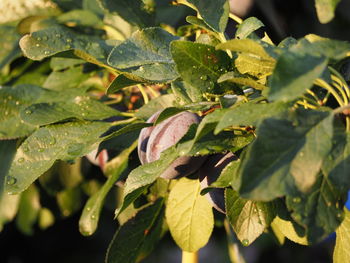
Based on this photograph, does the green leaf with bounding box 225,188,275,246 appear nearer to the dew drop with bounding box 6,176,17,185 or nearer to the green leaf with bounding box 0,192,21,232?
the dew drop with bounding box 6,176,17,185

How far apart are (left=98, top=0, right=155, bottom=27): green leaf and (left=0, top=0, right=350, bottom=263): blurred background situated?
21cm

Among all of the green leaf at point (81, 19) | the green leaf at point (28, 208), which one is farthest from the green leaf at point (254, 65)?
the green leaf at point (28, 208)

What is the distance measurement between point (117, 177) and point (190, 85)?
0.24 metres

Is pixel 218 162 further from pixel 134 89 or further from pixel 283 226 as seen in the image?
pixel 134 89

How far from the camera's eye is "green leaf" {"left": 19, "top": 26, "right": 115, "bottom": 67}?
78 cm

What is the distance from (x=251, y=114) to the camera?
1.77 feet

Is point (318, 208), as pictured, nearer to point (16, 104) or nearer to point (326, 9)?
point (326, 9)

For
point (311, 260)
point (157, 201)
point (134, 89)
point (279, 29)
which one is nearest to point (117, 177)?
point (157, 201)

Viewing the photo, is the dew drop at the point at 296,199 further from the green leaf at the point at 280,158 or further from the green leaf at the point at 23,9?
the green leaf at the point at 23,9

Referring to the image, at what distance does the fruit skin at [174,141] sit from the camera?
715mm

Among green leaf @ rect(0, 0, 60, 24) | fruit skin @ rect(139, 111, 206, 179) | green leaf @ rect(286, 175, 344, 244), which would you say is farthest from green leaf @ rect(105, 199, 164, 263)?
green leaf @ rect(0, 0, 60, 24)

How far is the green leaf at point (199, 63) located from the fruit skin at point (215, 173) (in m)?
0.09

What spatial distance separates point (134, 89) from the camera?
3.32 ft

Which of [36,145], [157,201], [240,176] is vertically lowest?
[157,201]
